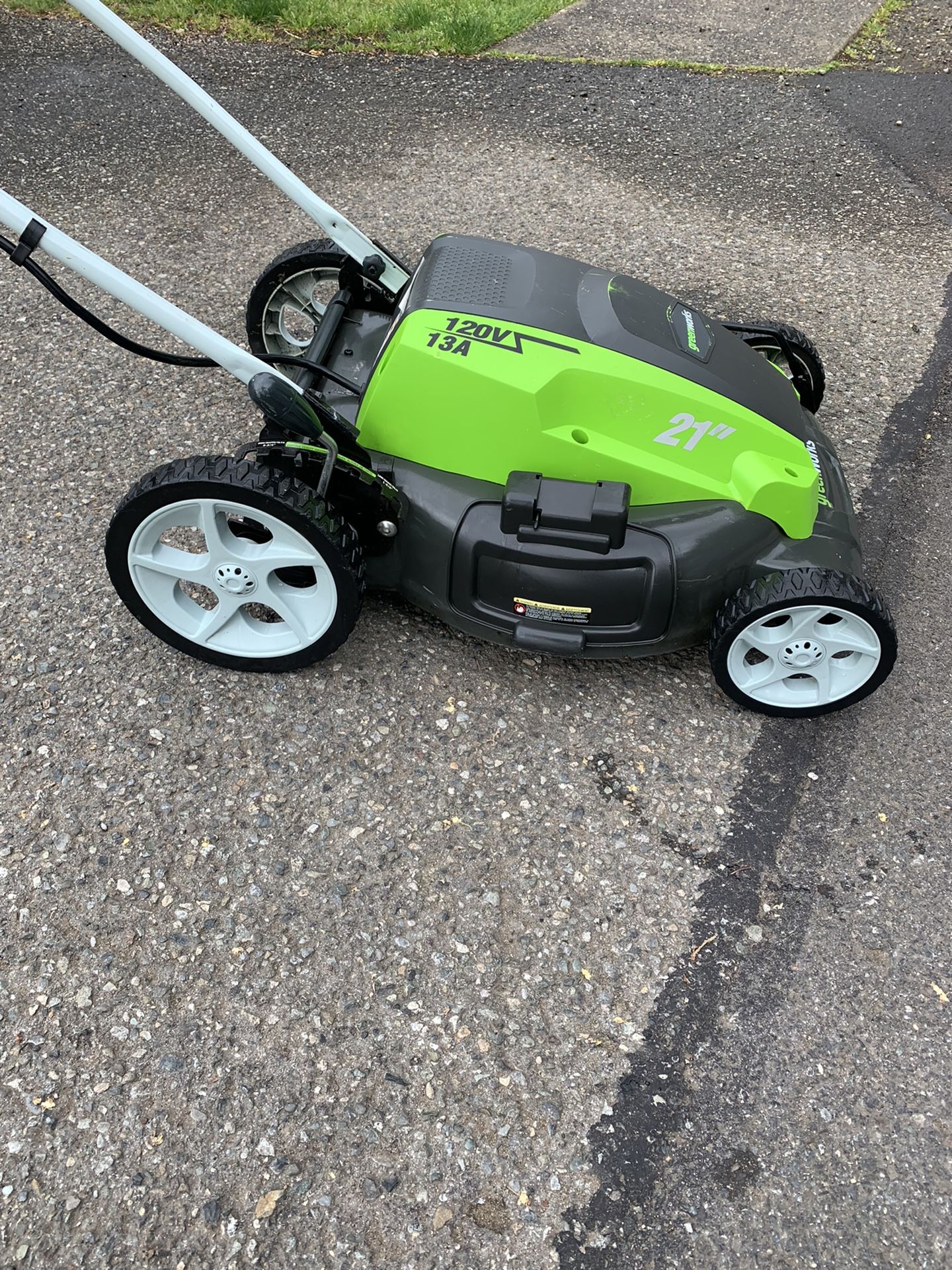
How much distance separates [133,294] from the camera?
198cm

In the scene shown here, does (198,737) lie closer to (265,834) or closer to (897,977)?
(265,834)

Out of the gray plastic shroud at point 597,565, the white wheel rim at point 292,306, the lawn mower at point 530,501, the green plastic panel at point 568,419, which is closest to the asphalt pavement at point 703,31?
the white wheel rim at point 292,306

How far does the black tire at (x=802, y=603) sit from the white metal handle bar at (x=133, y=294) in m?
1.11

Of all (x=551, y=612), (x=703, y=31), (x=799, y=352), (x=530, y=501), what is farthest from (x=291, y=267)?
(x=703, y=31)

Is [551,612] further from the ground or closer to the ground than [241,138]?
closer to the ground

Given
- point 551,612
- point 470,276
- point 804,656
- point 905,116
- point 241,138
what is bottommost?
point 804,656

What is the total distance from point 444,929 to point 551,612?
0.75 meters

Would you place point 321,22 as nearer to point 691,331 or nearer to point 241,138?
point 241,138

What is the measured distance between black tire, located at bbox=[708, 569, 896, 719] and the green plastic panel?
0.15 m

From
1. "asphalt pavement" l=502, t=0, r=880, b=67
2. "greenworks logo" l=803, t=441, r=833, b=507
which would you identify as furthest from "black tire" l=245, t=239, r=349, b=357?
"asphalt pavement" l=502, t=0, r=880, b=67

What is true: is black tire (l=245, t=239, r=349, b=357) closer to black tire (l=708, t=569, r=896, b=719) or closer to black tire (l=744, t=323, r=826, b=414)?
black tire (l=744, t=323, r=826, b=414)

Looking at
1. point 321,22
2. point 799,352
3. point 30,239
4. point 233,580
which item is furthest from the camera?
point 321,22

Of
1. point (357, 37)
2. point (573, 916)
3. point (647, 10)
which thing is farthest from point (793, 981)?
A: point (647, 10)

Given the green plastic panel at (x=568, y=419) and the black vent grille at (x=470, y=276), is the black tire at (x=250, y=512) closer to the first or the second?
the green plastic panel at (x=568, y=419)
